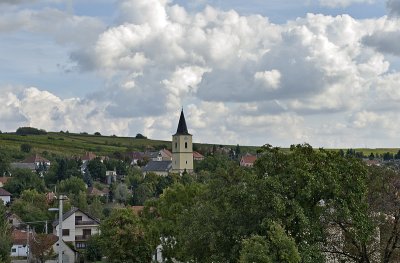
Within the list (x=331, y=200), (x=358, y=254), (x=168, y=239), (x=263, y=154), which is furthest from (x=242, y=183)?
(x=168, y=239)

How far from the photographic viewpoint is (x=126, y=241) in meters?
60.5

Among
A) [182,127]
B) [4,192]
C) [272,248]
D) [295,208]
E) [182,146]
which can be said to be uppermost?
[182,127]

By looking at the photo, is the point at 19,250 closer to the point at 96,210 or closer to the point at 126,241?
the point at 96,210

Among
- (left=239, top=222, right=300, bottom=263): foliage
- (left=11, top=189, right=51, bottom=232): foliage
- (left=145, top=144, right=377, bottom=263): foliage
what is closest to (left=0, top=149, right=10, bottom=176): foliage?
(left=11, top=189, right=51, bottom=232): foliage

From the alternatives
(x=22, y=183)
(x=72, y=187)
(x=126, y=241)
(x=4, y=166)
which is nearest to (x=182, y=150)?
(x=4, y=166)

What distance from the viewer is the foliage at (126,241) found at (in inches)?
2377

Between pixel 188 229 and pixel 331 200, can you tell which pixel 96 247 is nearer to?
pixel 188 229

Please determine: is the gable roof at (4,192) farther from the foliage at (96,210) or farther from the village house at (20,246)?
the village house at (20,246)

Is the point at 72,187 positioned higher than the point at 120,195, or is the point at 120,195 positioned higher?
the point at 72,187

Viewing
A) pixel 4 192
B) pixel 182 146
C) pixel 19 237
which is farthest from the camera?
pixel 182 146

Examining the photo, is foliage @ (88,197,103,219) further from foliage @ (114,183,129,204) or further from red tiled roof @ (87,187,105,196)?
red tiled roof @ (87,187,105,196)

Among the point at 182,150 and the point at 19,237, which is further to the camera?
the point at 182,150

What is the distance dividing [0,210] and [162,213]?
23291 mm

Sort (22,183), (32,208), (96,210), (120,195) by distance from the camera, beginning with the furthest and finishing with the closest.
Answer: (22,183) < (120,195) < (96,210) < (32,208)
